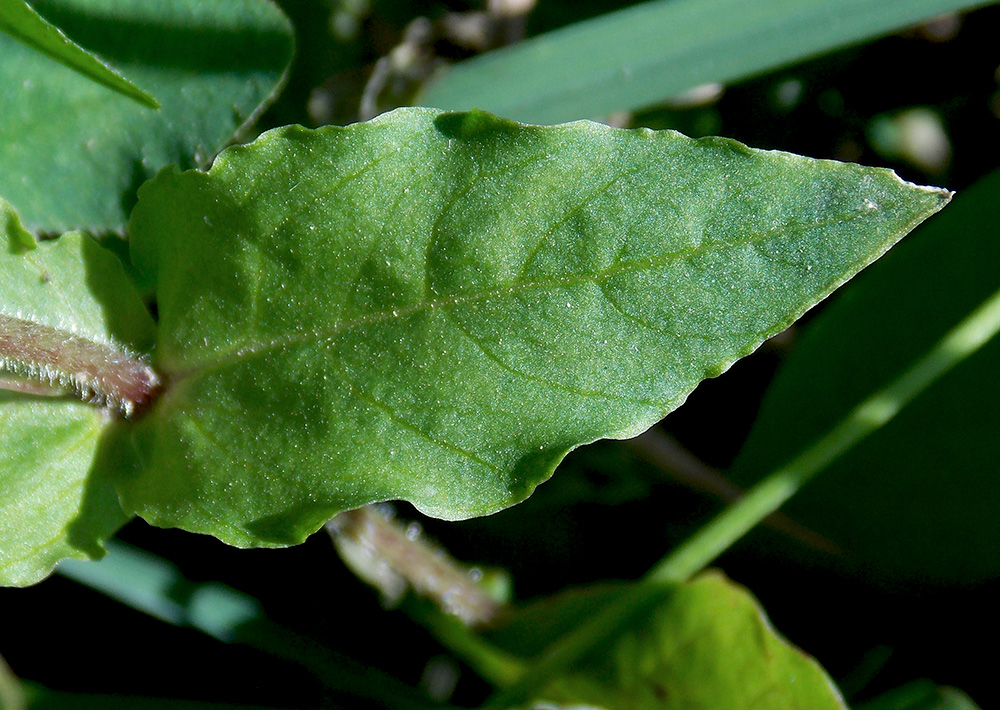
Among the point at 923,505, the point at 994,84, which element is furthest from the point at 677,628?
the point at 994,84

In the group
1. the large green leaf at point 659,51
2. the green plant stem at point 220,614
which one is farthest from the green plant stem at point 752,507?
the large green leaf at point 659,51

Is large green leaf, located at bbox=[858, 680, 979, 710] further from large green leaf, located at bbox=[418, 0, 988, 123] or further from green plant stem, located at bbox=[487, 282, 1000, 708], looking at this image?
large green leaf, located at bbox=[418, 0, 988, 123]

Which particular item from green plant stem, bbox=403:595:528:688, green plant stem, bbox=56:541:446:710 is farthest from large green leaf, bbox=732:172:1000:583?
green plant stem, bbox=56:541:446:710

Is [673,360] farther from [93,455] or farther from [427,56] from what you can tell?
[427,56]

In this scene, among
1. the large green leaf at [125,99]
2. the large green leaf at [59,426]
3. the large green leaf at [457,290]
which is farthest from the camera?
the large green leaf at [125,99]

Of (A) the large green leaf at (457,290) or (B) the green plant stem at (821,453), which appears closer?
(A) the large green leaf at (457,290)

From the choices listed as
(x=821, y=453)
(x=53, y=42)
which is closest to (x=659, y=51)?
(x=821, y=453)

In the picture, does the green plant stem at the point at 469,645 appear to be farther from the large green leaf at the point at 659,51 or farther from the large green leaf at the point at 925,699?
the large green leaf at the point at 659,51
